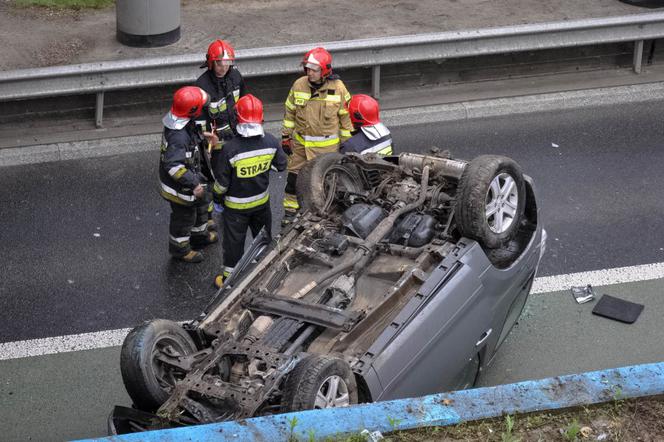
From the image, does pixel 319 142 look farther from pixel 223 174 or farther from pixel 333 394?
pixel 333 394

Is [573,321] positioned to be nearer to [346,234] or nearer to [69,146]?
[346,234]

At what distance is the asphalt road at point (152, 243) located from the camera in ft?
25.4

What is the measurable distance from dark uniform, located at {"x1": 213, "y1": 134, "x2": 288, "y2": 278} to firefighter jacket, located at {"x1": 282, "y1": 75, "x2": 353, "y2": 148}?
0.87m

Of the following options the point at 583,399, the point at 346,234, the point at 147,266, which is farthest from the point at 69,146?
the point at 583,399

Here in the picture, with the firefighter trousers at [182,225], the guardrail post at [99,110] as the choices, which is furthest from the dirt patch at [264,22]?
the firefighter trousers at [182,225]

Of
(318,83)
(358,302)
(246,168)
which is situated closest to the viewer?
(358,302)

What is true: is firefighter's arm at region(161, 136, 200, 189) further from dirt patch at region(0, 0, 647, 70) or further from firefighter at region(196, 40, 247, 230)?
dirt patch at region(0, 0, 647, 70)

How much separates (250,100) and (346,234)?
5.50 feet

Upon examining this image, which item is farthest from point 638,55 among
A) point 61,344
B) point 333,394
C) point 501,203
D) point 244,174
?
point 333,394

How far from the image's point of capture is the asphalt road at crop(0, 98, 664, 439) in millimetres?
7734

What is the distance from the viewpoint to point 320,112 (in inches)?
365

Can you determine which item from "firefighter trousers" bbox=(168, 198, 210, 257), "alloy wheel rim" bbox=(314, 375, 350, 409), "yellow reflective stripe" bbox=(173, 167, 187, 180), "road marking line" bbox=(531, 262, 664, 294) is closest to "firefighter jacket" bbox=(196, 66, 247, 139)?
"firefighter trousers" bbox=(168, 198, 210, 257)

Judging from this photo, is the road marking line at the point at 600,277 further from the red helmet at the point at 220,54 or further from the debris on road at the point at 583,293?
the red helmet at the point at 220,54

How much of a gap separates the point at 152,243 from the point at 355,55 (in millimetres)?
3343
